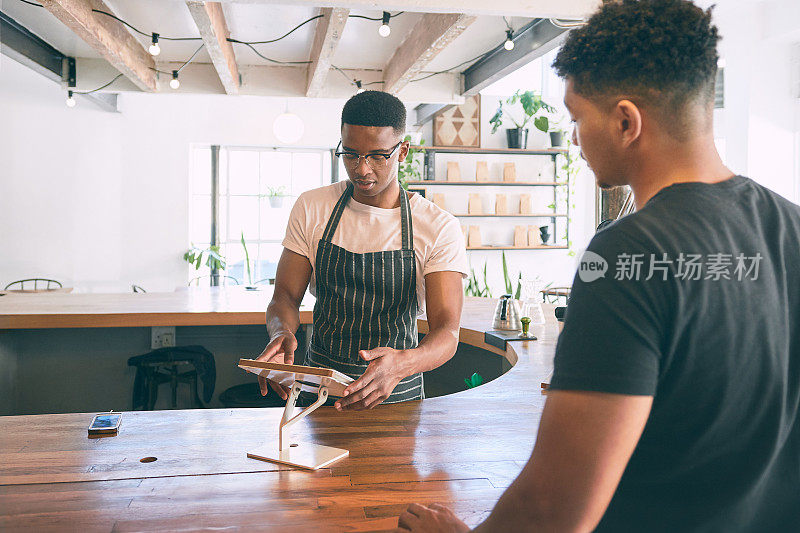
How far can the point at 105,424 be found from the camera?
1542 mm

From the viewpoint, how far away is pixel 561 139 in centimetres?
734

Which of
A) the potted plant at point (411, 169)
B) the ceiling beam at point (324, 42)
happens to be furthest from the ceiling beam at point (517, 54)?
the potted plant at point (411, 169)

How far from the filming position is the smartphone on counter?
1.51 m

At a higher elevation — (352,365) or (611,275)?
(611,275)

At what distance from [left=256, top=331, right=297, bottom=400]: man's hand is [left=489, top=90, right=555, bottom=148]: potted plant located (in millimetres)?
5736

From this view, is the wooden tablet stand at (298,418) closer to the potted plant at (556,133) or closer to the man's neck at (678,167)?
the man's neck at (678,167)

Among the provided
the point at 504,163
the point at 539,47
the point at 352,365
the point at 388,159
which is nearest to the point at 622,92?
the point at 388,159

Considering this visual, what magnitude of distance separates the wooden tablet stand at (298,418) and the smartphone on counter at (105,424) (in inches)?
14.7

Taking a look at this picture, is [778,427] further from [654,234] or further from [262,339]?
[262,339]

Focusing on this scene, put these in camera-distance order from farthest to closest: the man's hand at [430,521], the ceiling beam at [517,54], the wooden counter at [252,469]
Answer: the ceiling beam at [517,54]
the wooden counter at [252,469]
the man's hand at [430,521]

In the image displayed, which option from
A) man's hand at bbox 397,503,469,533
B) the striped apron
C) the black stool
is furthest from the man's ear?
the black stool

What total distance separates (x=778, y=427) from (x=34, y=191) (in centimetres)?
739

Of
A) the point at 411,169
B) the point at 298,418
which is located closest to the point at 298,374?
the point at 298,418

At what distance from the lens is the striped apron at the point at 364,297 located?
2.01 m
